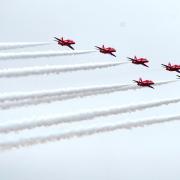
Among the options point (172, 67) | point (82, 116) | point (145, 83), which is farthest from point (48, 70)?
point (172, 67)

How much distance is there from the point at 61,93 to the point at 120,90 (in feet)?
36.5

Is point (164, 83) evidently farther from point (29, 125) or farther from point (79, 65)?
point (29, 125)

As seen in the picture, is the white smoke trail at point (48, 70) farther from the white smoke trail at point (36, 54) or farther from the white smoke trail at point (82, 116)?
the white smoke trail at point (82, 116)

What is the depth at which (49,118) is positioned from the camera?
11000 centimetres

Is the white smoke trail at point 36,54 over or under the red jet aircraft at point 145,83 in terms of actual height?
over

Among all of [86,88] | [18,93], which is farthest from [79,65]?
[18,93]

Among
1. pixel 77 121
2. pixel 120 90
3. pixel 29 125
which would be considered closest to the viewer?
pixel 29 125

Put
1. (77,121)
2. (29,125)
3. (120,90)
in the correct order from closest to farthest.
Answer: (29,125), (77,121), (120,90)

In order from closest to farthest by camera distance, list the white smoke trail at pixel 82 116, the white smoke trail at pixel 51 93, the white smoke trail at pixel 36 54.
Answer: the white smoke trail at pixel 82 116 → the white smoke trail at pixel 51 93 → the white smoke trail at pixel 36 54

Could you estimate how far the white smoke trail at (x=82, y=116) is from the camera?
10394 cm

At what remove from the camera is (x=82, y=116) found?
11569 centimetres

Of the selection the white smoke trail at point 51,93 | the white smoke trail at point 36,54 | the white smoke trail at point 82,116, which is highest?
the white smoke trail at point 36,54

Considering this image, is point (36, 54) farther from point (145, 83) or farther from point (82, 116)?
point (145, 83)

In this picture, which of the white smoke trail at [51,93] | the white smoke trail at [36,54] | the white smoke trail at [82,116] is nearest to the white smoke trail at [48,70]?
the white smoke trail at [36,54]
